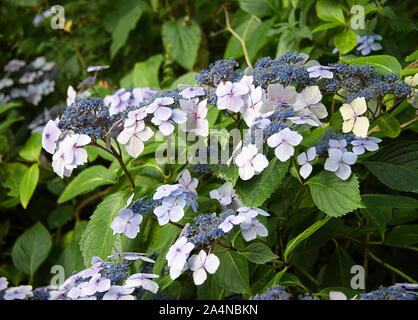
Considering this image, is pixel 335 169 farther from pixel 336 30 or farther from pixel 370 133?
pixel 336 30

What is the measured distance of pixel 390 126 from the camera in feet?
3.42

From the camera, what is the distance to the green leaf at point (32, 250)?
1519mm

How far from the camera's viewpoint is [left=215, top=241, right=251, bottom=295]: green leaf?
2.99 feet

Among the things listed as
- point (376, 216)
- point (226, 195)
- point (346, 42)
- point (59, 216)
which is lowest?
point (59, 216)

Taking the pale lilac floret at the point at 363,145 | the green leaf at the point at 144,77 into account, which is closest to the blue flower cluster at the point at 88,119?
the pale lilac floret at the point at 363,145

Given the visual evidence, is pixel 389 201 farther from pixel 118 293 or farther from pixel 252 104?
pixel 118 293

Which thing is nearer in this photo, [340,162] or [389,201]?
[340,162]

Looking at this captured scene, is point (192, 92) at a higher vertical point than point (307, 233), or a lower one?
higher

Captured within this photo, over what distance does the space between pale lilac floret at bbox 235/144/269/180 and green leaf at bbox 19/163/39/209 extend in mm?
875

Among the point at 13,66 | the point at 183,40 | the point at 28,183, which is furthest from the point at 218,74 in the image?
the point at 13,66

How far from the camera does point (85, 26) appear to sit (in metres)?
2.31

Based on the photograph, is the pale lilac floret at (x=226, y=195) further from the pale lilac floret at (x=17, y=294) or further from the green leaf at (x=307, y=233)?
the pale lilac floret at (x=17, y=294)

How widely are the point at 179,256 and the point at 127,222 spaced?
6.6 inches

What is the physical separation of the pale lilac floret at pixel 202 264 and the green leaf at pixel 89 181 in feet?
1.47
